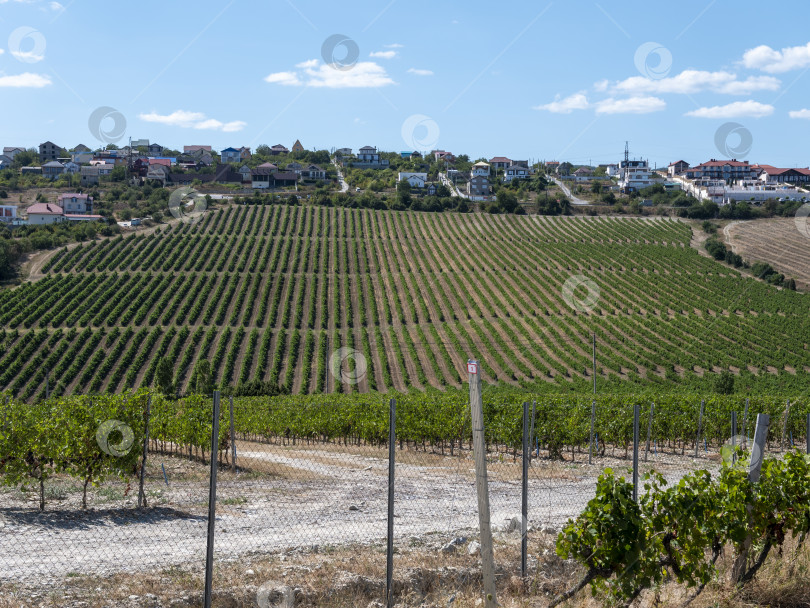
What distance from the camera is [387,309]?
63.5 metres

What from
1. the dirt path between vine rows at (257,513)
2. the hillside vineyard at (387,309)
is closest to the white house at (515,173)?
the hillside vineyard at (387,309)

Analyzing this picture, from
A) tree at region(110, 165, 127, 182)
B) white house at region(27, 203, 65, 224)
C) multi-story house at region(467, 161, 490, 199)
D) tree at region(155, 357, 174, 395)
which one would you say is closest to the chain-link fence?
tree at region(155, 357, 174, 395)

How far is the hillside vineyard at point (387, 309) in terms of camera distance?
5016 cm

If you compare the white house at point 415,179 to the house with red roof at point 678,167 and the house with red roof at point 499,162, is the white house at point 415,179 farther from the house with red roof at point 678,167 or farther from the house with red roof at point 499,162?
the house with red roof at point 678,167

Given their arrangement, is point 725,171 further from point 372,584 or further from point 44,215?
point 372,584

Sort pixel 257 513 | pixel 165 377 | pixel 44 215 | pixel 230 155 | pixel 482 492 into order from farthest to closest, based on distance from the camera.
→ pixel 230 155
pixel 44 215
pixel 165 377
pixel 257 513
pixel 482 492

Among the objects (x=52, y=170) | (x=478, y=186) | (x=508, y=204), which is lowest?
(x=508, y=204)

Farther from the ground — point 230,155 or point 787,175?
point 230,155

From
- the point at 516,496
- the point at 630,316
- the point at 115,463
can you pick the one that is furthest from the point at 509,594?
the point at 630,316

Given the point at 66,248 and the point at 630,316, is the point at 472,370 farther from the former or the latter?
the point at 66,248

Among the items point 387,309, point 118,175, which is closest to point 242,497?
point 387,309

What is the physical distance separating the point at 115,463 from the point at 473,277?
205ft

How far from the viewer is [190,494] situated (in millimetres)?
11977

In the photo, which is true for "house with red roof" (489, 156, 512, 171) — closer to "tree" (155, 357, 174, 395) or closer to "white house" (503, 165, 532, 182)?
"white house" (503, 165, 532, 182)
